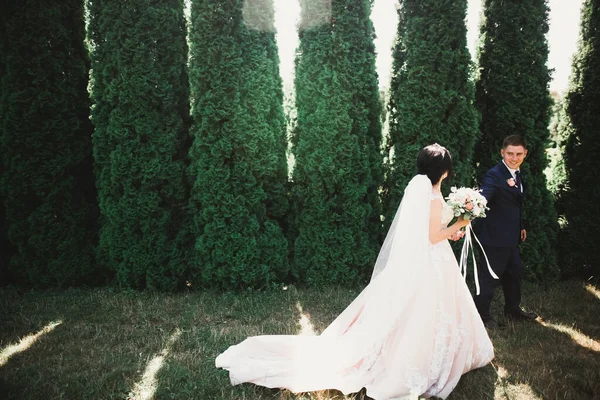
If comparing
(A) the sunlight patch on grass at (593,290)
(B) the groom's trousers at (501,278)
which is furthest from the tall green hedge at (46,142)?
(A) the sunlight patch on grass at (593,290)

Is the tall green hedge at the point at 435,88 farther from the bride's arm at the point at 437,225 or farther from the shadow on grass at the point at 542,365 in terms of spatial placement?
the bride's arm at the point at 437,225

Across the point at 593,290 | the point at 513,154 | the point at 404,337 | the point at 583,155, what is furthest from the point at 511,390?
the point at 583,155

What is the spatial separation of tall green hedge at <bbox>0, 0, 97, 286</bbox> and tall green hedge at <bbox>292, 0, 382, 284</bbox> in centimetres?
364

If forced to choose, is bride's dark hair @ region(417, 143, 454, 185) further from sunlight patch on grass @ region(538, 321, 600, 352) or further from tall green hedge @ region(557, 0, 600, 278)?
tall green hedge @ region(557, 0, 600, 278)

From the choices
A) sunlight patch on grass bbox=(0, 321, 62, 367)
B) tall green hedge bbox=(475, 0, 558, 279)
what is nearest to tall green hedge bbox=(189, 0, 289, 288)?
sunlight patch on grass bbox=(0, 321, 62, 367)

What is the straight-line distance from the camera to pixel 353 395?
3.56m

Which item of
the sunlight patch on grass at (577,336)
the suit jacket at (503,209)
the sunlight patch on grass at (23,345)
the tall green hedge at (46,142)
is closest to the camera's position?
the sunlight patch on grass at (23,345)

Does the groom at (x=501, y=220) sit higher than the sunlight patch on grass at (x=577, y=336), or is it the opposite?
the groom at (x=501, y=220)

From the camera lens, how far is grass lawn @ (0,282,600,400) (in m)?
3.72

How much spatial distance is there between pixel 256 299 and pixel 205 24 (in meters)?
4.20

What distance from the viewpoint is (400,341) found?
12.1ft

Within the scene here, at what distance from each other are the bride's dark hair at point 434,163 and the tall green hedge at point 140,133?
4071 millimetres

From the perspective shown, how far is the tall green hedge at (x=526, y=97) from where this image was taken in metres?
6.48

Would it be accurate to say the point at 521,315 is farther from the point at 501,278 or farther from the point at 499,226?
the point at 499,226
